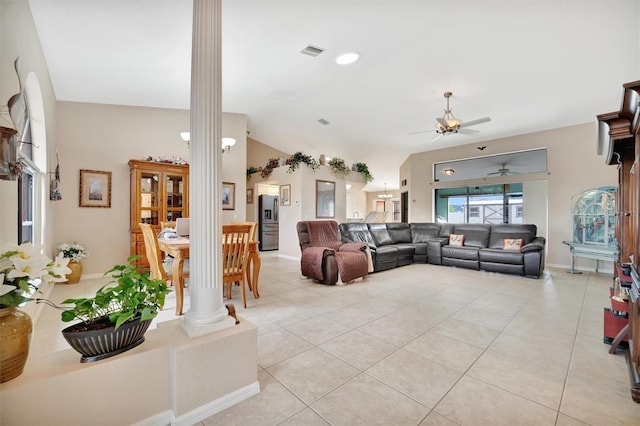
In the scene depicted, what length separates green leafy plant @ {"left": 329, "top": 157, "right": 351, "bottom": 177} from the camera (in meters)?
7.55

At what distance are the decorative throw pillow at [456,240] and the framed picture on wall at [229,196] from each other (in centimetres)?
489

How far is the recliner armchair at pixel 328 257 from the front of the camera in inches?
170

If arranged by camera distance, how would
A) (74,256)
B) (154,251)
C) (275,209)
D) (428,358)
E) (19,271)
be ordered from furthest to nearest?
(275,209)
(74,256)
(154,251)
(428,358)
(19,271)

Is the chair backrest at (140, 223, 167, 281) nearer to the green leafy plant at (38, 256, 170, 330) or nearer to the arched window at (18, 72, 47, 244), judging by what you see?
the arched window at (18, 72, 47, 244)

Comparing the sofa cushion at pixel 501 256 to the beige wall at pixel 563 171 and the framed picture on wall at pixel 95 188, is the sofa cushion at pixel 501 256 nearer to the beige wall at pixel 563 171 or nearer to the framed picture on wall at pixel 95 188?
the beige wall at pixel 563 171

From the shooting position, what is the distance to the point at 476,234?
605cm

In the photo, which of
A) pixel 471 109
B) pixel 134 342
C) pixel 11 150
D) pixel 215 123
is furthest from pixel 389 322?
pixel 471 109

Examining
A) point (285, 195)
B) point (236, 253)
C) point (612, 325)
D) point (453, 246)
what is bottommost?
point (612, 325)

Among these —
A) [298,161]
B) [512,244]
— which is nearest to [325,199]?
[298,161]

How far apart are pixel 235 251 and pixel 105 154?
3518 mm

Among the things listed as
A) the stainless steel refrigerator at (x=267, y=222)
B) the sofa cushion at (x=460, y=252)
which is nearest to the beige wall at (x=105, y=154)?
the stainless steel refrigerator at (x=267, y=222)

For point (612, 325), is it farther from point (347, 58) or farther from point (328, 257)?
point (347, 58)

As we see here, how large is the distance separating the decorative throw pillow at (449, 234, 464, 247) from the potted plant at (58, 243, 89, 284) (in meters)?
6.94

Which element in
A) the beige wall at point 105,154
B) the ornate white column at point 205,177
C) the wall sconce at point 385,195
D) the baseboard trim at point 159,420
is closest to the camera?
the baseboard trim at point 159,420
